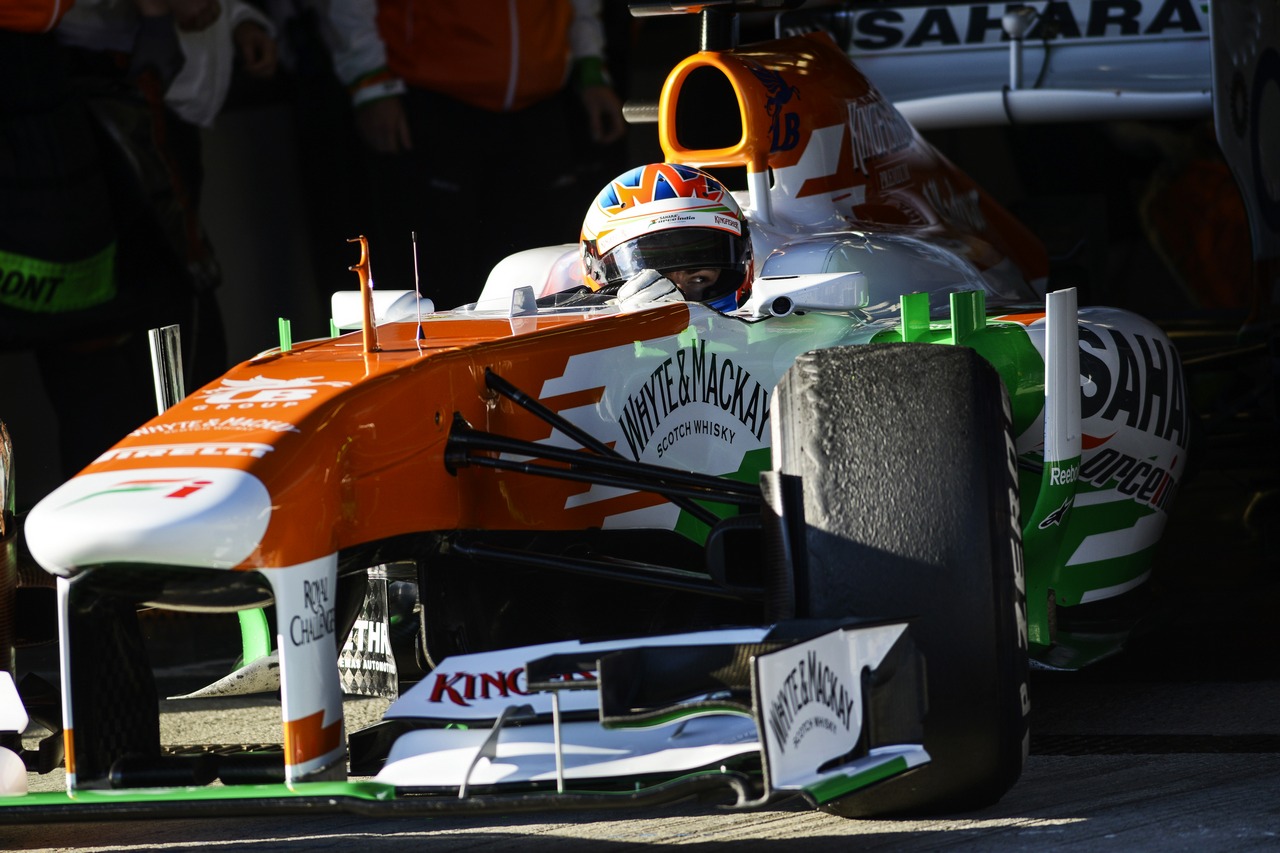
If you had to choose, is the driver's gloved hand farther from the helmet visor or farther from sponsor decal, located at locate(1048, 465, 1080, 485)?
sponsor decal, located at locate(1048, 465, 1080, 485)

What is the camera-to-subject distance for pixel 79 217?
654cm

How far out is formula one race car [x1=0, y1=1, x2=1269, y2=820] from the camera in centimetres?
283

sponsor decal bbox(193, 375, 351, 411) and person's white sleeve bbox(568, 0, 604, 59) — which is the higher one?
person's white sleeve bbox(568, 0, 604, 59)

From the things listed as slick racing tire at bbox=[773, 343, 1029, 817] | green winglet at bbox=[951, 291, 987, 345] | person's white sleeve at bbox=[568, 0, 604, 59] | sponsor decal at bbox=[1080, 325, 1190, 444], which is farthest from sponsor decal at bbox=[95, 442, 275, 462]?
person's white sleeve at bbox=[568, 0, 604, 59]

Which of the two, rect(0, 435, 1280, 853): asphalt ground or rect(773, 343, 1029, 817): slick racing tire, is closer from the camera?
rect(773, 343, 1029, 817): slick racing tire

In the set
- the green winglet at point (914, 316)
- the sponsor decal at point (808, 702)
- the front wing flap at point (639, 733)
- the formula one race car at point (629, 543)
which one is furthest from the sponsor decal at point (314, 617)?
the green winglet at point (914, 316)

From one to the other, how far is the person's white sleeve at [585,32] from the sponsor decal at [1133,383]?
4.05m

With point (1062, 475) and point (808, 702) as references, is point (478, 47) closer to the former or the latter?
point (1062, 475)

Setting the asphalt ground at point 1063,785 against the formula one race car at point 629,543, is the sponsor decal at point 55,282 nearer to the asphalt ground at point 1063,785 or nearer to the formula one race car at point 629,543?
the asphalt ground at point 1063,785

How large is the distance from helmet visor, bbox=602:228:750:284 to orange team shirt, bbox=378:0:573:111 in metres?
3.36

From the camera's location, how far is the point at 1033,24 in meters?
7.22

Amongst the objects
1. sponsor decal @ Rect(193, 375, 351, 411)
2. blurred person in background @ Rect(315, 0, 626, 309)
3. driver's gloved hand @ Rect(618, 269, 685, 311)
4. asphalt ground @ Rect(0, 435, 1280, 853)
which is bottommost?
asphalt ground @ Rect(0, 435, 1280, 853)

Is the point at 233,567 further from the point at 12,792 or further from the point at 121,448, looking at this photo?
the point at 12,792

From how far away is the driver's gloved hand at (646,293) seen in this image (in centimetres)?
397
